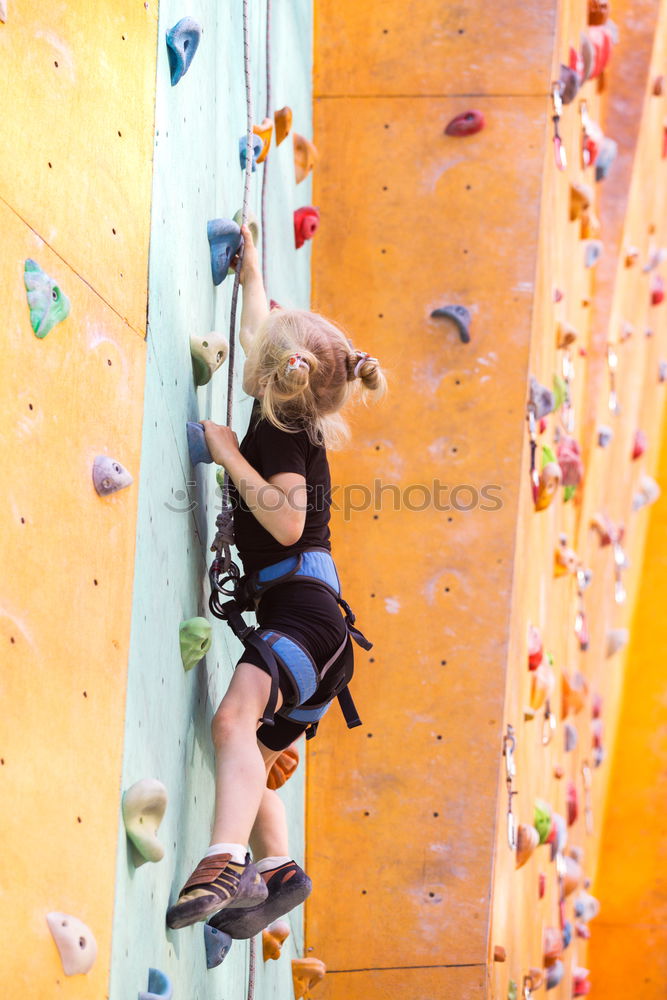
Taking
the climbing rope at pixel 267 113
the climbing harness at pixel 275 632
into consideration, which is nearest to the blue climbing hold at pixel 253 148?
the climbing rope at pixel 267 113

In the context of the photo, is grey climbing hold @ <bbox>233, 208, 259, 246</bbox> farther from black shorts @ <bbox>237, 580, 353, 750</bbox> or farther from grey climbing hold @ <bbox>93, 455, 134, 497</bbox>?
grey climbing hold @ <bbox>93, 455, 134, 497</bbox>

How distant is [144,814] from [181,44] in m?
1.14

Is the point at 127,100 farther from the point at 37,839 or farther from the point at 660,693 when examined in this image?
the point at 660,693

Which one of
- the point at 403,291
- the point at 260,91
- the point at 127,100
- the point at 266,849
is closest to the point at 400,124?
the point at 403,291

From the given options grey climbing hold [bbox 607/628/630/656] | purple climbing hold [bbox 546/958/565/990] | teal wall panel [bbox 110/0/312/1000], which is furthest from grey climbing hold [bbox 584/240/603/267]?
purple climbing hold [bbox 546/958/565/990]

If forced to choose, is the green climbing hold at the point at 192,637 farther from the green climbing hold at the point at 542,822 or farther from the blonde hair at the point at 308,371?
the green climbing hold at the point at 542,822

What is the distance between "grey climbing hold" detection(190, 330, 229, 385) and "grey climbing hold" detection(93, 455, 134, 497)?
1.62 feet

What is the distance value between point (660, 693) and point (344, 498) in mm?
3274

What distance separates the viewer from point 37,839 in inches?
58.9

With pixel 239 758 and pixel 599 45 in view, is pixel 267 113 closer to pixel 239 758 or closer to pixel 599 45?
pixel 239 758

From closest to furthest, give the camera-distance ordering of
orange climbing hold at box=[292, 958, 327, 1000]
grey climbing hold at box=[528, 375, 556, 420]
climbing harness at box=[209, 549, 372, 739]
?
climbing harness at box=[209, 549, 372, 739] < orange climbing hold at box=[292, 958, 327, 1000] < grey climbing hold at box=[528, 375, 556, 420]

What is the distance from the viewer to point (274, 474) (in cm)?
212

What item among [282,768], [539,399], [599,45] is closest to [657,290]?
[599,45]

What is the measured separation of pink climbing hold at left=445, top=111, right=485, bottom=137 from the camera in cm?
350
